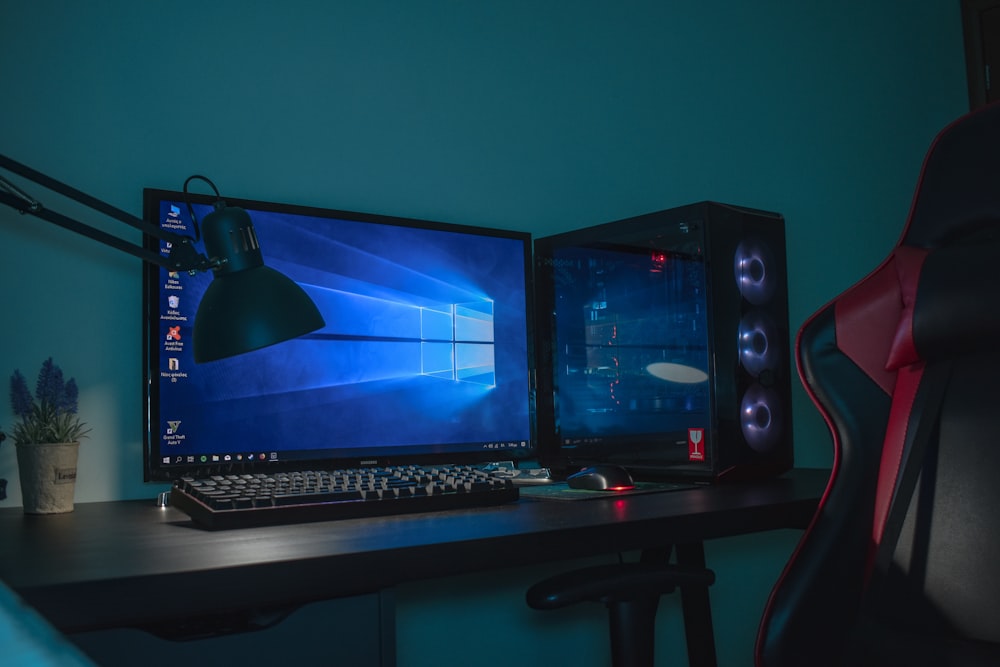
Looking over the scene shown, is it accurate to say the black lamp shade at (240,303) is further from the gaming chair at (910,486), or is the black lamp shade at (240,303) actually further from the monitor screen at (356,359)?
the gaming chair at (910,486)

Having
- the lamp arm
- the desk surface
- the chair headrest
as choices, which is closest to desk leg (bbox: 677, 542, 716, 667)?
the desk surface

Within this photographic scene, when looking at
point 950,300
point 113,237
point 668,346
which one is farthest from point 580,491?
point 113,237

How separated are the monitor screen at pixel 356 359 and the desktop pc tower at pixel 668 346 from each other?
0.28 feet

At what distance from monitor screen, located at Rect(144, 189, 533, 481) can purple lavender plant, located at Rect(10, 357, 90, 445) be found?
0.11 m

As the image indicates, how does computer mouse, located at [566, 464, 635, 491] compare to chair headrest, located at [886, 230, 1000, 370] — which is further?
computer mouse, located at [566, 464, 635, 491]

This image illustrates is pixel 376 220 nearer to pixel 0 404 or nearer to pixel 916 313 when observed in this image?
pixel 0 404

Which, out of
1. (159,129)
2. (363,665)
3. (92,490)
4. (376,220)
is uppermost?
(159,129)

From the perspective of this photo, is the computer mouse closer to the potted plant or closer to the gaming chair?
the gaming chair

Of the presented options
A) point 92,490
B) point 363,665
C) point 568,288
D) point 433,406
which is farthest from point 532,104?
point 363,665

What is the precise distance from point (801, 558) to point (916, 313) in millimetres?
329

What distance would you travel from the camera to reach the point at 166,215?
48.8 inches

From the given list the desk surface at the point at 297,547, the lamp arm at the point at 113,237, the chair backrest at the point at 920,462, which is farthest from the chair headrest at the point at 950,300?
the lamp arm at the point at 113,237

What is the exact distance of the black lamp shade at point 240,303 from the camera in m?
1.02

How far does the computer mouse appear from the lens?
124cm
